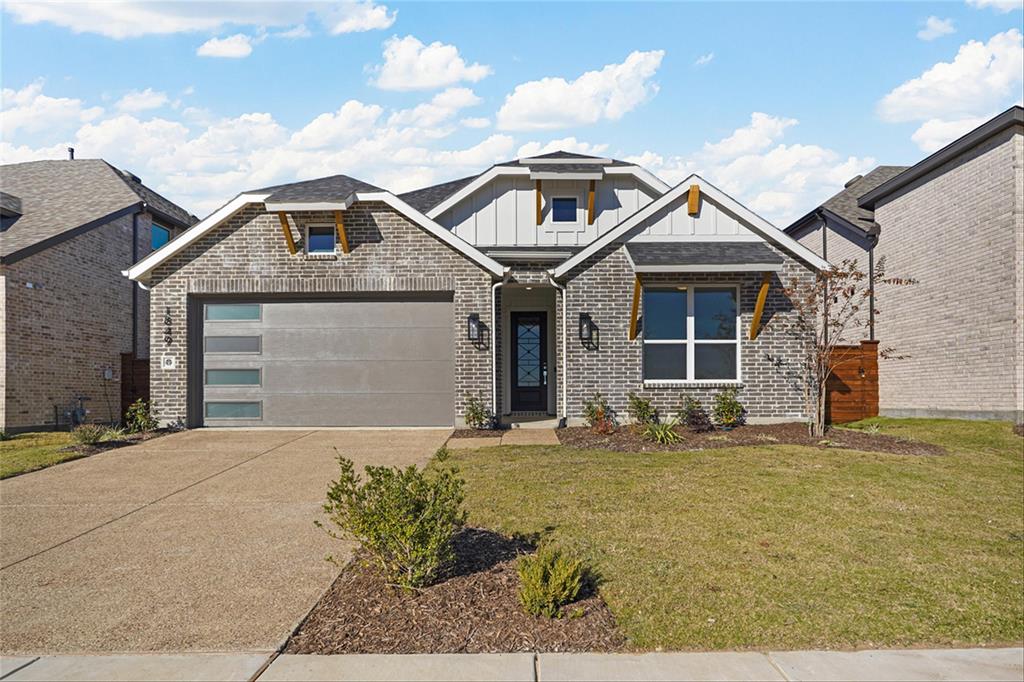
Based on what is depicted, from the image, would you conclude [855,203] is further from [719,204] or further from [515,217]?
[515,217]

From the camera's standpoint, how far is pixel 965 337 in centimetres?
1547

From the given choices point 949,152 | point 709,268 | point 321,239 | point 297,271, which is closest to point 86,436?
point 297,271

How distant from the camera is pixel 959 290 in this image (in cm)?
1567

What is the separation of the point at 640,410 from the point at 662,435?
191 centimetres

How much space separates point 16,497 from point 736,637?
338 inches

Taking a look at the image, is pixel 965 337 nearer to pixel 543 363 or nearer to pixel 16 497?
pixel 543 363

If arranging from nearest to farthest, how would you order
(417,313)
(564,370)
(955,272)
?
(564,370) < (417,313) < (955,272)

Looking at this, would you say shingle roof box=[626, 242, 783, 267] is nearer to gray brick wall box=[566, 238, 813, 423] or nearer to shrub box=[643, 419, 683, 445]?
gray brick wall box=[566, 238, 813, 423]

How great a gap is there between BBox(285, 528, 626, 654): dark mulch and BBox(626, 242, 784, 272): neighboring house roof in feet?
29.3

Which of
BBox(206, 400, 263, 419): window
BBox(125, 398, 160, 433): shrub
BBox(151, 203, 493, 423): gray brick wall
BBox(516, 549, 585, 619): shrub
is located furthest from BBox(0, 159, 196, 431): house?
BBox(516, 549, 585, 619): shrub

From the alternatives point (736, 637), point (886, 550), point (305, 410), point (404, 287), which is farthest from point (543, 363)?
point (736, 637)

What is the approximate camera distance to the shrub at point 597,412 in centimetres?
1381

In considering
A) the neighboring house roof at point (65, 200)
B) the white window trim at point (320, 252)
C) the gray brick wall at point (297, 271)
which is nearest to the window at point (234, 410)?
the gray brick wall at point (297, 271)

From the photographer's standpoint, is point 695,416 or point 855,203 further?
point 855,203
